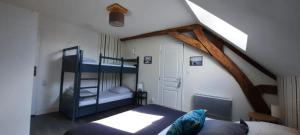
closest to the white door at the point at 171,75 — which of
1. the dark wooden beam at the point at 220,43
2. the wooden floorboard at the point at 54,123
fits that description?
the dark wooden beam at the point at 220,43

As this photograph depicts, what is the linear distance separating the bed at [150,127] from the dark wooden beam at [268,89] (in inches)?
61.0

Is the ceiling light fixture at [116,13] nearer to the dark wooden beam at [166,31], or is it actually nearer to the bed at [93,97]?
the dark wooden beam at [166,31]

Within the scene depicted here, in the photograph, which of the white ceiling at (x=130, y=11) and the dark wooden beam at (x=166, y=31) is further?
the dark wooden beam at (x=166, y=31)

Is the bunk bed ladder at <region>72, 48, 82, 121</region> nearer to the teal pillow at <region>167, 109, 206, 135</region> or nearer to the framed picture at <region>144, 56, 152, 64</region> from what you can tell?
the framed picture at <region>144, 56, 152, 64</region>

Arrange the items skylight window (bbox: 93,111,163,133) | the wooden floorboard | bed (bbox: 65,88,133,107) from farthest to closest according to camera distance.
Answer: bed (bbox: 65,88,133,107) → the wooden floorboard → skylight window (bbox: 93,111,163,133)

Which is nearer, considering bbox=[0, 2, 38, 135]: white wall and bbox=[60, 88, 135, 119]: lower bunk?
bbox=[0, 2, 38, 135]: white wall

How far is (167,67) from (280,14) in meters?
3.20

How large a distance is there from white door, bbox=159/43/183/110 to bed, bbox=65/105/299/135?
191 cm

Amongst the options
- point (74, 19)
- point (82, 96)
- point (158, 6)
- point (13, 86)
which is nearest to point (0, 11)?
point (13, 86)

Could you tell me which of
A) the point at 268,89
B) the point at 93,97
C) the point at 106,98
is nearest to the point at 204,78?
the point at 268,89

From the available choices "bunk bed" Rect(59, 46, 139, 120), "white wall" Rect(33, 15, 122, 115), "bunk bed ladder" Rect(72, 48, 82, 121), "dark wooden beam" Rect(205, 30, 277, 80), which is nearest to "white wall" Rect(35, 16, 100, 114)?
"white wall" Rect(33, 15, 122, 115)

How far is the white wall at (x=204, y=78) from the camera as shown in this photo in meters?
2.91

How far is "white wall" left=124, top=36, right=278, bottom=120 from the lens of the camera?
9.55 feet

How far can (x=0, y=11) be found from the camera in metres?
1.85
